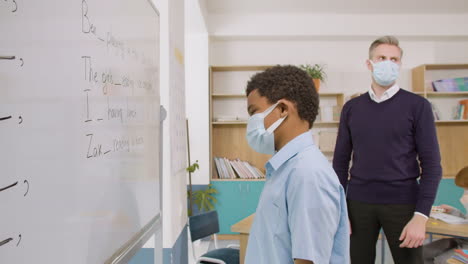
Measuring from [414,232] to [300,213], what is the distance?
844mm

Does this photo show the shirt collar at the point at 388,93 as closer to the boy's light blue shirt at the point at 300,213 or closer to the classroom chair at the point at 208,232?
the boy's light blue shirt at the point at 300,213

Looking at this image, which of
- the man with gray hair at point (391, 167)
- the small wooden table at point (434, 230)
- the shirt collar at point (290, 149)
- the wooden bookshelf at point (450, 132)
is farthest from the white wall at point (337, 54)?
the shirt collar at point (290, 149)

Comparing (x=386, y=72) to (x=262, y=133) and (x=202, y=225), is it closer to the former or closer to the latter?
(x=262, y=133)

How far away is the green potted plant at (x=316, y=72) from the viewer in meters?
4.54

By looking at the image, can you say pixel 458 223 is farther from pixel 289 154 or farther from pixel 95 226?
pixel 95 226

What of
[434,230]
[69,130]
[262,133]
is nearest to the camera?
[69,130]

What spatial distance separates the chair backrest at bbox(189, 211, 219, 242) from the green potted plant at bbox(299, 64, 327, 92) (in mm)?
2485

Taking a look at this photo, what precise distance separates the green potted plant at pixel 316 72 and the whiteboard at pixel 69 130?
3.52 metres

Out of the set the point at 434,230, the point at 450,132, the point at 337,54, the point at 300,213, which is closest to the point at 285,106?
the point at 300,213

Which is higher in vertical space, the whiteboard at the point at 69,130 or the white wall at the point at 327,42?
the white wall at the point at 327,42

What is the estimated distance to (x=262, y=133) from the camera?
122 cm

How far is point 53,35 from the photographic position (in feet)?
2.29

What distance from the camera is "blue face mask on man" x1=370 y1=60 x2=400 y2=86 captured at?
177 cm

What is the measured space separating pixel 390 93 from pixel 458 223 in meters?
1.19
